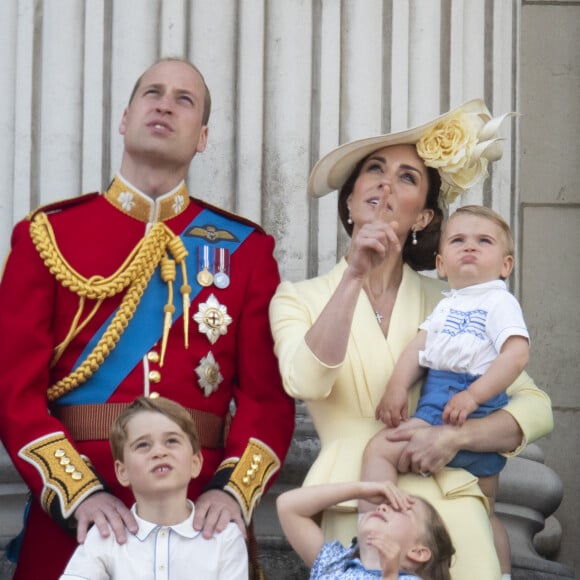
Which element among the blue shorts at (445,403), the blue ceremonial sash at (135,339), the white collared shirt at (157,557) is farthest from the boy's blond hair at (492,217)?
the white collared shirt at (157,557)

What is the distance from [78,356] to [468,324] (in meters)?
0.98

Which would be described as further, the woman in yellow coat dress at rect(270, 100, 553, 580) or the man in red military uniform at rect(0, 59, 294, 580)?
the man in red military uniform at rect(0, 59, 294, 580)

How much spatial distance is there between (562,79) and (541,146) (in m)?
0.23

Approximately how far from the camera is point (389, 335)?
5.21m

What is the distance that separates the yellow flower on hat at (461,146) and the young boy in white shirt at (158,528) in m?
1.01

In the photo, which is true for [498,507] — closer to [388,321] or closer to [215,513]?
[388,321]

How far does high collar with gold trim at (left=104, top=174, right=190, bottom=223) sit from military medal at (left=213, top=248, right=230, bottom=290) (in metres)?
0.16

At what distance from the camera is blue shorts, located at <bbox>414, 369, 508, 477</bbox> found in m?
4.99

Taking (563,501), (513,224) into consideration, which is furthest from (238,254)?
(563,501)

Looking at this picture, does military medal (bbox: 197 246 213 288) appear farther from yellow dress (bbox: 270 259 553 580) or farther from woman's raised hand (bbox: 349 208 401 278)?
woman's raised hand (bbox: 349 208 401 278)

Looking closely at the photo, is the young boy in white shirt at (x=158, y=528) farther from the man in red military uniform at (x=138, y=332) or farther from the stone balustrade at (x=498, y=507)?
the stone balustrade at (x=498, y=507)

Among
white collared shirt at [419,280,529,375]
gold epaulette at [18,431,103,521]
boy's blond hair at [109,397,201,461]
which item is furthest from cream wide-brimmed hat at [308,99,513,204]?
gold epaulette at [18,431,103,521]

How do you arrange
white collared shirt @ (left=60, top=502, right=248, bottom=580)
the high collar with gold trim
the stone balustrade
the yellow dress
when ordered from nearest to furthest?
1. white collared shirt @ (left=60, top=502, right=248, bottom=580)
2. the yellow dress
3. the high collar with gold trim
4. the stone balustrade

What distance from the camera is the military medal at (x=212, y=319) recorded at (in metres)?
5.27
